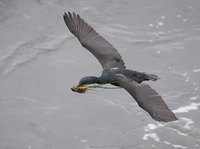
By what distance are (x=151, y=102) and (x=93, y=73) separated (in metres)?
2.38

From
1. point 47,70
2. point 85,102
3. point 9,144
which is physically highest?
point 47,70

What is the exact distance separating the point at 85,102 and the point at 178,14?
284cm


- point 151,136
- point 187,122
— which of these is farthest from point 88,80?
point 187,122

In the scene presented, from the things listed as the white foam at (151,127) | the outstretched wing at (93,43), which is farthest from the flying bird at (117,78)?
the white foam at (151,127)

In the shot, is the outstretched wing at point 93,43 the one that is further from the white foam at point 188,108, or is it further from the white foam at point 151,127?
the white foam at point 188,108

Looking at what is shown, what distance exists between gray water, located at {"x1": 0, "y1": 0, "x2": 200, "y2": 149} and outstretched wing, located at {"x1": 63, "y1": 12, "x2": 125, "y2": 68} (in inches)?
34.5

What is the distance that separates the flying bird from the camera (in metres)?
5.67

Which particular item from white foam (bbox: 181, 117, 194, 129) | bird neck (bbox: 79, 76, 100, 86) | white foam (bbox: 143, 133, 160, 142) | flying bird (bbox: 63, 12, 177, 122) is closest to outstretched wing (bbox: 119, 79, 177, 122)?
flying bird (bbox: 63, 12, 177, 122)

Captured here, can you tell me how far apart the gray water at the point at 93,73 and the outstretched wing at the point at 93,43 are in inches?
34.5

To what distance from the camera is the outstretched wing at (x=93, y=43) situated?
686 cm

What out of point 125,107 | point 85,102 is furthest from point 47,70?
point 125,107

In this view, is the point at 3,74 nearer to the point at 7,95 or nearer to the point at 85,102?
the point at 7,95

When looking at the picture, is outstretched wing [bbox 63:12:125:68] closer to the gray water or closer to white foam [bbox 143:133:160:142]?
the gray water

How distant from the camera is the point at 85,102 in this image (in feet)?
24.7
